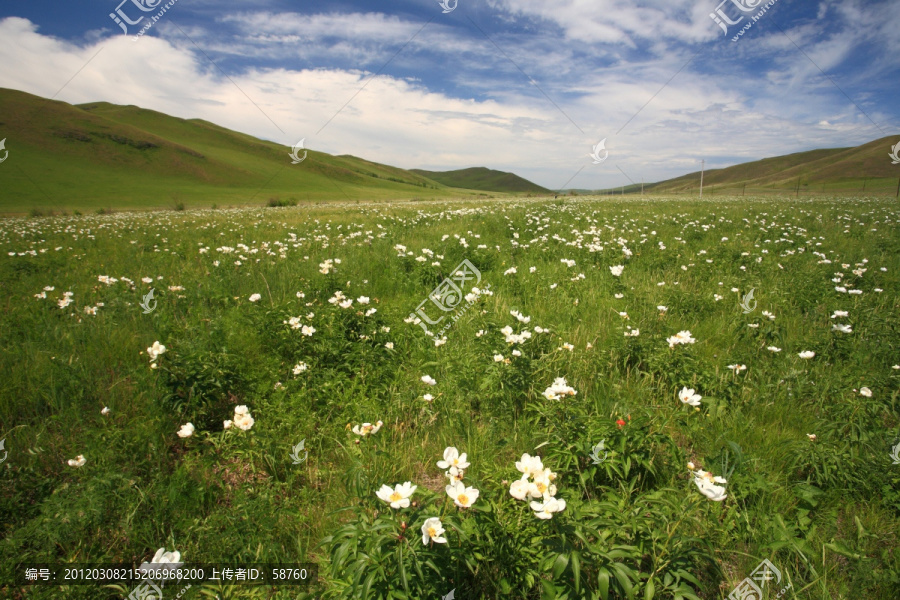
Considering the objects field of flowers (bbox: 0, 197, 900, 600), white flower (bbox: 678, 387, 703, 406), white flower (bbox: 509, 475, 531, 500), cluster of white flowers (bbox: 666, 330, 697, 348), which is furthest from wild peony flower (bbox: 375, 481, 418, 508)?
cluster of white flowers (bbox: 666, 330, 697, 348)

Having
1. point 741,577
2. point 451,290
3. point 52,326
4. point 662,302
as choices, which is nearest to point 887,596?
point 741,577

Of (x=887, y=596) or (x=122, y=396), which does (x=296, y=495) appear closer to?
(x=122, y=396)

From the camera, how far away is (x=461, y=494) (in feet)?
5.28

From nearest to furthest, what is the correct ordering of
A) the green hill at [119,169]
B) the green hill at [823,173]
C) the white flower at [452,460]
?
1. the white flower at [452,460]
2. the green hill at [119,169]
3. the green hill at [823,173]

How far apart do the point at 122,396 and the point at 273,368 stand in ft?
3.67

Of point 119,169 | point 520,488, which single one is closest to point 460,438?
point 520,488

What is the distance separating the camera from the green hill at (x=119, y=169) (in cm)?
4131

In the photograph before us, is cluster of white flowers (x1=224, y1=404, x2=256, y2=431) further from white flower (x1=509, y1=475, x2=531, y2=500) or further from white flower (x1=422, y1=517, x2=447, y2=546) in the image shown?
white flower (x1=509, y1=475, x2=531, y2=500)

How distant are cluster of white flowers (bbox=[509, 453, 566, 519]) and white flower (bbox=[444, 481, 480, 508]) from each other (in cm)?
17

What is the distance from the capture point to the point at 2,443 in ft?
7.72

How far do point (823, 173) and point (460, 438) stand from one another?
143m

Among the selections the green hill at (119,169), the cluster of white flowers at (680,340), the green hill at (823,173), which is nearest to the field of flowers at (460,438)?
the cluster of white flowers at (680,340)

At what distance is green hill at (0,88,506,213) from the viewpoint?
136ft

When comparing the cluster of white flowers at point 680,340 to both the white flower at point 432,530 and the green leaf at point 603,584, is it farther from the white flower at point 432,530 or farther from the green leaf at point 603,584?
the white flower at point 432,530
